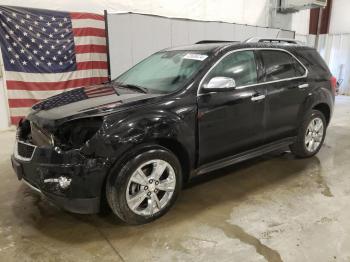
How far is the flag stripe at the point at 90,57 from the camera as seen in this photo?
19.8 feet

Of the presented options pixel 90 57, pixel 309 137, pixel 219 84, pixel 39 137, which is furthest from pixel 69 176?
pixel 90 57

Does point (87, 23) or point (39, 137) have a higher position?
point (87, 23)

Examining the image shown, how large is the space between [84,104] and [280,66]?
87.0 inches

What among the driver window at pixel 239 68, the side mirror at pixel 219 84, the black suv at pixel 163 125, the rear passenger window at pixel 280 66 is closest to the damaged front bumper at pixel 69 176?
the black suv at pixel 163 125

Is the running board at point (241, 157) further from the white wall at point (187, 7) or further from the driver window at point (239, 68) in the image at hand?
the white wall at point (187, 7)

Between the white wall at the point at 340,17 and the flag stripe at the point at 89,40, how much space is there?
9.51m

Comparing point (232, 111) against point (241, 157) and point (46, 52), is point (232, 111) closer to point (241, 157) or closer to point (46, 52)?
point (241, 157)

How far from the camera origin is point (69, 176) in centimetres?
218

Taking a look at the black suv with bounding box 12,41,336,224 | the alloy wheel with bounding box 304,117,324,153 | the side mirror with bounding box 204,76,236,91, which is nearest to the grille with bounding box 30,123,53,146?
the black suv with bounding box 12,41,336,224

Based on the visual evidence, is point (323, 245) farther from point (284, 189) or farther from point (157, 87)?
point (157, 87)

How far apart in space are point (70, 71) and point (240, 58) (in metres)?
3.99

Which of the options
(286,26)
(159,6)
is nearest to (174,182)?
(159,6)

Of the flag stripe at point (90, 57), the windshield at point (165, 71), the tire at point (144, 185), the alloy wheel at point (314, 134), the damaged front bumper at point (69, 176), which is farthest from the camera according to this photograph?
the flag stripe at point (90, 57)

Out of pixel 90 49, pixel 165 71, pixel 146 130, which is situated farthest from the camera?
pixel 90 49
